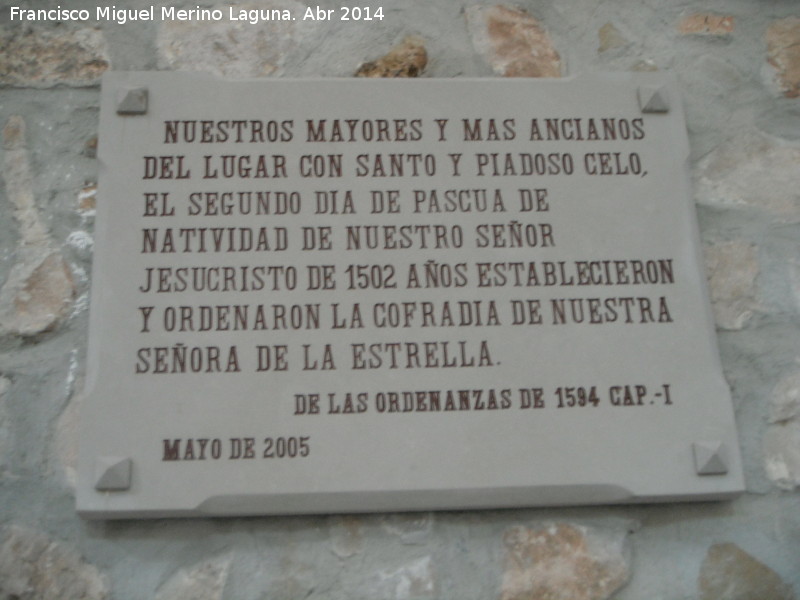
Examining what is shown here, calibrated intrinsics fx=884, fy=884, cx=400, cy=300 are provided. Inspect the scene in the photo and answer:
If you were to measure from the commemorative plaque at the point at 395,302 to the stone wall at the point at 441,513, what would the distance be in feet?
0.29

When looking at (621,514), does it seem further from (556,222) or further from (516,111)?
(516,111)

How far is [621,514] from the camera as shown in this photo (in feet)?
6.12

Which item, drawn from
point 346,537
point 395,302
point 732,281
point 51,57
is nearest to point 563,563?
point 346,537

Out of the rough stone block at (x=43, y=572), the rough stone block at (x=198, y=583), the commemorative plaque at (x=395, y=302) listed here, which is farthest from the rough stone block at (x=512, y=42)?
the rough stone block at (x=43, y=572)

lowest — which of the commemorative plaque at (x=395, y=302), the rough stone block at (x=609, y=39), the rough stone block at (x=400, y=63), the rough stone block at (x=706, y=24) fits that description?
the commemorative plaque at (x=395, y=302)

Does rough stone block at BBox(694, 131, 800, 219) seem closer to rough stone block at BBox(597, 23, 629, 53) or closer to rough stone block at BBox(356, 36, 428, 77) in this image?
rough stone block at BBox(597, 23, 629, 53)

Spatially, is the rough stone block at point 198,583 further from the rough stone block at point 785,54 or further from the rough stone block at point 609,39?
the rough stone block at point 785,54

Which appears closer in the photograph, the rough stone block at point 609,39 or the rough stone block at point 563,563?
the rough stone block at point 563,563

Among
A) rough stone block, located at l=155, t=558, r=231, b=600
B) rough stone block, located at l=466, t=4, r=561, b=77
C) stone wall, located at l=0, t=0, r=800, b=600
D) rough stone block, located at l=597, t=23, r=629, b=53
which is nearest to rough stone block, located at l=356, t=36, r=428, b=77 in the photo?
stone wall, located at l=0, t=0, r=800, b=600

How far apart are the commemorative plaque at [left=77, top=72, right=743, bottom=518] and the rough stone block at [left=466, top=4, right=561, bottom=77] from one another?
0.11m

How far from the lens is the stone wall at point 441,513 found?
5.90 ft

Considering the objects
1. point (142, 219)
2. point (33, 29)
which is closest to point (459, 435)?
point (142, 219)

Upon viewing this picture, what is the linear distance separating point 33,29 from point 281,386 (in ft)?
3.73

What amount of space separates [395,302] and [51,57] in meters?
1.07
